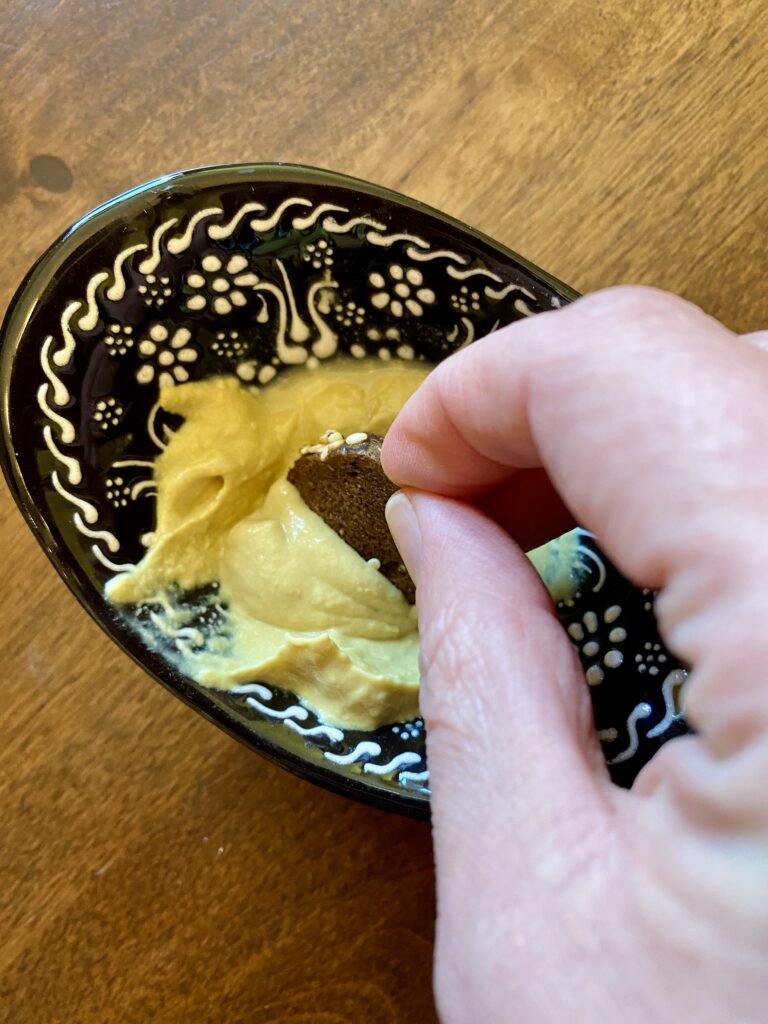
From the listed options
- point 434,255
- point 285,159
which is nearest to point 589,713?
point 434,255

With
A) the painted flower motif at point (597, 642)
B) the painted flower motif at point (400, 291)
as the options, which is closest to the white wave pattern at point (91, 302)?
the painted flower motif at point (400, 291)

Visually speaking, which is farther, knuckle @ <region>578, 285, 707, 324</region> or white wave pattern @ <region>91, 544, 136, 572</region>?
white wave pattern @ <region>91, 544, 136, 572</region>

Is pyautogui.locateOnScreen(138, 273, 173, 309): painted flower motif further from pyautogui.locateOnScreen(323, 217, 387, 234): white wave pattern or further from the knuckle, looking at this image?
the knuckle

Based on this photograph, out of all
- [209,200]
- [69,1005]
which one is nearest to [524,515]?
[209,200]

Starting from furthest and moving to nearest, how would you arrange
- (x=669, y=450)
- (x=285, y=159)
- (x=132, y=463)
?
(x=285, y=159) < (x=132, y=463) < (x=669, y=450)

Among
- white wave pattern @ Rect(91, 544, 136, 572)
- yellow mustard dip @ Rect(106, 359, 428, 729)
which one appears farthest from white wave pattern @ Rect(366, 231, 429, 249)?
white wave pattern @ Rect(91, 544, 136, 572)

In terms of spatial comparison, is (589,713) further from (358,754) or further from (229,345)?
(229,345)
